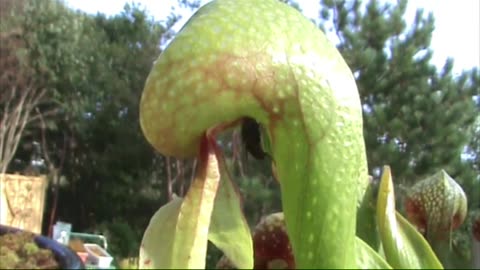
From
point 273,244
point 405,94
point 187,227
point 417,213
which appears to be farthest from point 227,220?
point 405,94

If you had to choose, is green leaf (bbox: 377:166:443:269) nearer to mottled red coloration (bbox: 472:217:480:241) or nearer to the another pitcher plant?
the another pitcher plant

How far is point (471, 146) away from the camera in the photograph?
7914mm

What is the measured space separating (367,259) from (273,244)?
18cm

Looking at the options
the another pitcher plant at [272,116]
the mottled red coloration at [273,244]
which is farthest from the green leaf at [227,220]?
the mottled red coloration at [273,244]

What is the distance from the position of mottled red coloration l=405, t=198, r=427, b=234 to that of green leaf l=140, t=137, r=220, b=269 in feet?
1.03

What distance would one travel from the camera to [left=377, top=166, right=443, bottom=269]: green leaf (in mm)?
316

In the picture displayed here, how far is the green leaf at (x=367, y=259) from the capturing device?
29 centimetres

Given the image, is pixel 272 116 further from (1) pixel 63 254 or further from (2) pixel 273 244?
(1) pixel 63 254

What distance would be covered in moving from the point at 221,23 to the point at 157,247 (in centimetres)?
10

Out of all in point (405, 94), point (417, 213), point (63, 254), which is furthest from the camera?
point (405, 94)

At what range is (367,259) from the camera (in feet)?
0.99

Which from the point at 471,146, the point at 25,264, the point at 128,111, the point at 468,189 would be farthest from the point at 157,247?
the point at 128,111

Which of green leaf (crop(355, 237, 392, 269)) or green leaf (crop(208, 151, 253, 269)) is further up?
green leaf (crop(208, 151, 253, 269))

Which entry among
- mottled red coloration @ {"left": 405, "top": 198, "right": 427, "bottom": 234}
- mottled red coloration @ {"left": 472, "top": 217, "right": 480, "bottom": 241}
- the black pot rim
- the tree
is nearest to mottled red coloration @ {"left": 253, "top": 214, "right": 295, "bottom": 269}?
mottled red coloration @ {"left": 405, "top": 198, "right": 427, "bottom": 234}
